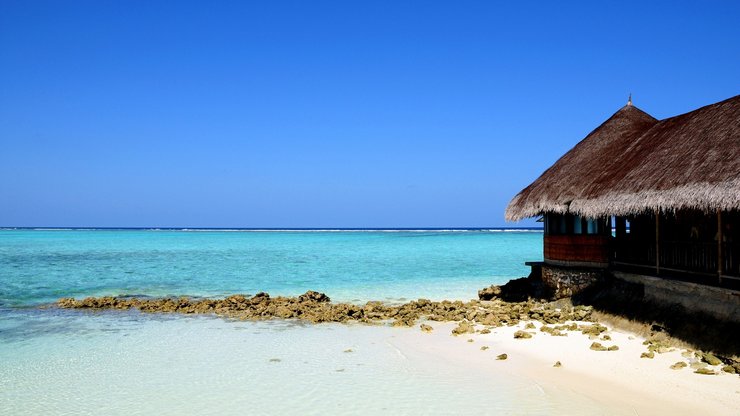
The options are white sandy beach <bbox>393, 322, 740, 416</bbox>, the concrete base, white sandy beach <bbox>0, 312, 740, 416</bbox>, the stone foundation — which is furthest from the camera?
the stone foundation

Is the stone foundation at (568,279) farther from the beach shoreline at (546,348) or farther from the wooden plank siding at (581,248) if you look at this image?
the beach shoreline at (546,348)

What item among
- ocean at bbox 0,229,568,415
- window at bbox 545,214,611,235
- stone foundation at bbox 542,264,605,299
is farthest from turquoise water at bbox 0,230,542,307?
window at bbox 545,214,611,235

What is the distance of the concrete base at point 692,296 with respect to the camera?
Answer: 30.5 ft

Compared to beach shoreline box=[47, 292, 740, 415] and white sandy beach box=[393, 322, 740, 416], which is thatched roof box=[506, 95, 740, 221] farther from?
white sandy beach box=[393, 322, 740, 416]

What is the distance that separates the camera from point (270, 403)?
773 cm

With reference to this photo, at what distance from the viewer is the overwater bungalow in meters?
9.93

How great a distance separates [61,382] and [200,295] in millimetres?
10912

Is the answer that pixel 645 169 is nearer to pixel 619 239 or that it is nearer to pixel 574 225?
pixel 619 239

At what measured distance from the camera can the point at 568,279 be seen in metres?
14.7

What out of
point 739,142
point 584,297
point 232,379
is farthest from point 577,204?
point 232,379

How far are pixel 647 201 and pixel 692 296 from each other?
5.99 ft

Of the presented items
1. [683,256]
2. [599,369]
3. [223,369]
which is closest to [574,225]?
[683,256]

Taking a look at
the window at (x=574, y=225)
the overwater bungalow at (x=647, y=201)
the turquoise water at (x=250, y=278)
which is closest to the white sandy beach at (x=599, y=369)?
the overwater bungalow at (x=647, y=201)

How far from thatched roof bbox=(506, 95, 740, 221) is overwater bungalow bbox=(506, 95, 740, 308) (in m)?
0.02
